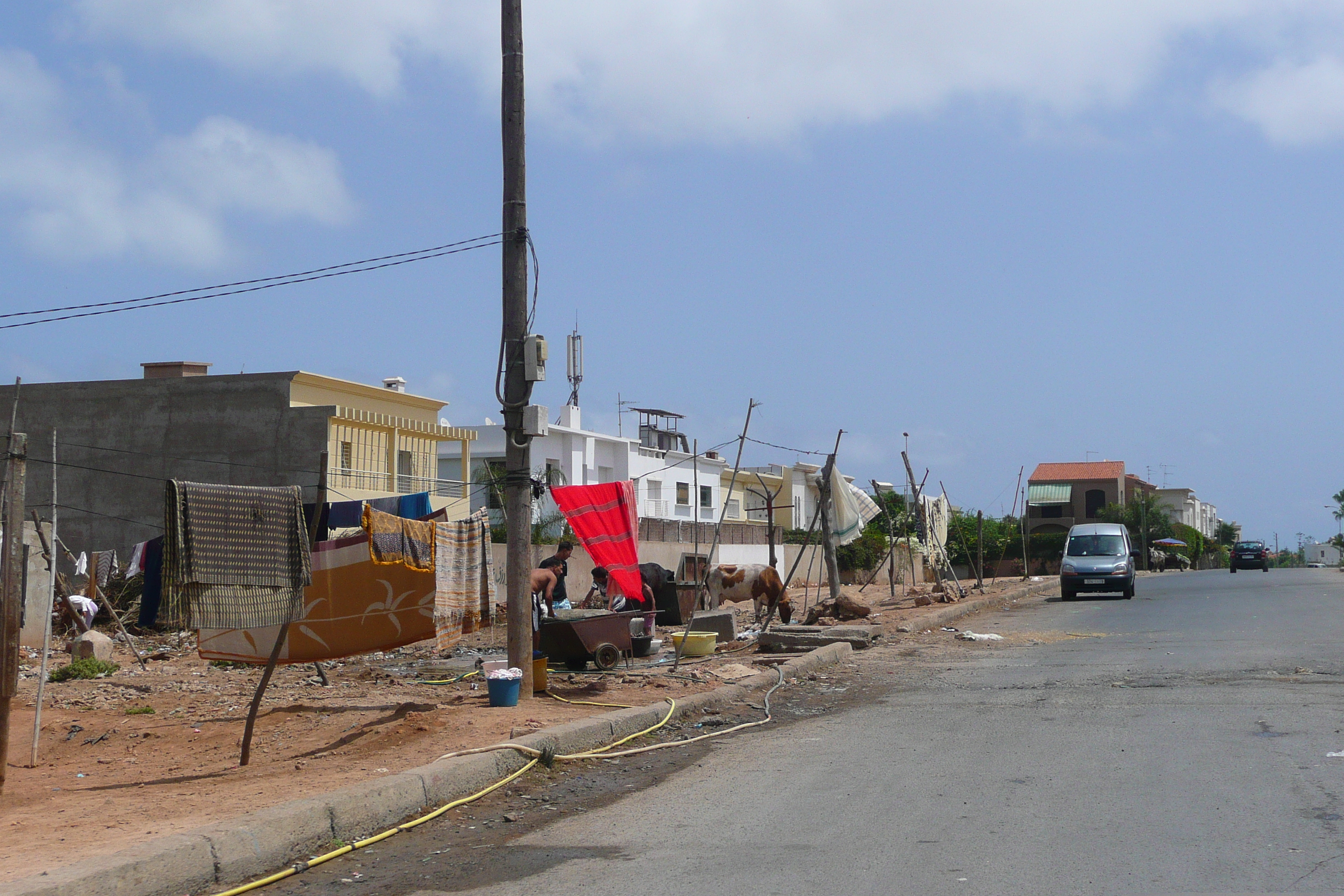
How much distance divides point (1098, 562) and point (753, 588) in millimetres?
14279

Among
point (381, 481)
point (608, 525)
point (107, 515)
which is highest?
point (381, 481)

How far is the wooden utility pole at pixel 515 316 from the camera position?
11.1 m

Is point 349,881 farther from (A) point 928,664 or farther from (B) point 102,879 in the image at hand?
(A) point 928,664

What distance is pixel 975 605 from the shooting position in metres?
27.8

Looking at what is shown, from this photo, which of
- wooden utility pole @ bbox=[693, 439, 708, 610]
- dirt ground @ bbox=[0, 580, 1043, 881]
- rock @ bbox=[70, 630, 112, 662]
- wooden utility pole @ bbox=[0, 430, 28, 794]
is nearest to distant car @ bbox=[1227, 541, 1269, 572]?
wooden utility pole @ bbox=[693, 439, 708, 610]

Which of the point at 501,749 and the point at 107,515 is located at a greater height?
the point at 107,515

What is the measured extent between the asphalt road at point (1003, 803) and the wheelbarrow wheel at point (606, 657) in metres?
3.57

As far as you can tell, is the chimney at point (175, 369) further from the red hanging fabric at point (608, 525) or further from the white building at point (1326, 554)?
the white building at point (1326, 554)

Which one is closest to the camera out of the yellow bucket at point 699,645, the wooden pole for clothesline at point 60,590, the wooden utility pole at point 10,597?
the wooden utility pole at point 10,597

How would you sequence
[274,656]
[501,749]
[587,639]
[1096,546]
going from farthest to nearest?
[1096,546], [587,639], [274,656], [501,749]

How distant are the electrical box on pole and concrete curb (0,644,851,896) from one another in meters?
3.63

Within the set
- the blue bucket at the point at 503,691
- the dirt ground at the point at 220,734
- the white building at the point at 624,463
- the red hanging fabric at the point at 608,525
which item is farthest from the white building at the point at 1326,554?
the blue bucket at the point at 503,691

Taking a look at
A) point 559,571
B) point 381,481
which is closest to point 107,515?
point 381,481

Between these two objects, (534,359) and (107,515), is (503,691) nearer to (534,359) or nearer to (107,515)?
(534,359)
